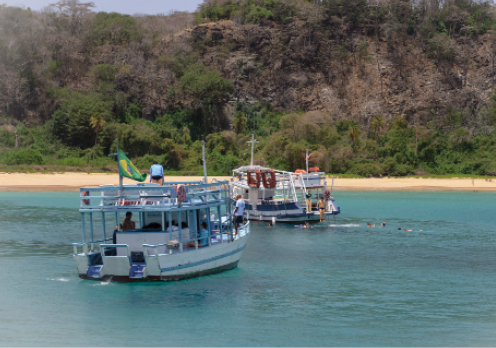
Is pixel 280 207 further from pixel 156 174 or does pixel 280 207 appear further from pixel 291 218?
pixel 156 174

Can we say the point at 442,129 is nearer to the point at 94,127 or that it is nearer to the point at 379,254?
the point at 94,127

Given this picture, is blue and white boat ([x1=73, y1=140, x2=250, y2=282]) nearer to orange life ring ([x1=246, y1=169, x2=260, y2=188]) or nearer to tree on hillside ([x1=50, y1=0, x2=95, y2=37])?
orange life ring ([x1=246, y1=169, x2=260, y2=188])

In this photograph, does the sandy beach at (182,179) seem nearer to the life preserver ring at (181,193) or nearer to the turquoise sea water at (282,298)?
the turquoise sea water at (282,298)

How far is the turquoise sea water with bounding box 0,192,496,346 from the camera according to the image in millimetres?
14820

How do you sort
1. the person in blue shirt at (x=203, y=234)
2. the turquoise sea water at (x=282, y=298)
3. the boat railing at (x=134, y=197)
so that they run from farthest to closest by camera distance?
the person in blue shirt at (x=203, y=234) < the boat railing at (x=134, y=197) < the turquoise sea water at (x=282, y=298)

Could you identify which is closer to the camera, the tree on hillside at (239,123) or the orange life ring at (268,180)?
the orange life ring at (268,180)

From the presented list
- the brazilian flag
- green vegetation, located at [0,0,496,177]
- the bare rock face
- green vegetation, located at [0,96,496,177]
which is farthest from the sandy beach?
the brazilian flag

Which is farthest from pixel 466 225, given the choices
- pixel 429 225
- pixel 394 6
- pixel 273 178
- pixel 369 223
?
pixel 394 6

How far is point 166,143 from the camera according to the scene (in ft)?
246

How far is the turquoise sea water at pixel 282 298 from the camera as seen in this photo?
583 inches

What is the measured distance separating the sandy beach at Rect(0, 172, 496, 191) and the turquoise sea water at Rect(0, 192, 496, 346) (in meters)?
32.3

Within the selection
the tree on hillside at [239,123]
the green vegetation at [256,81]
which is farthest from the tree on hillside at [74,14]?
the tree on hillside at [239,123]

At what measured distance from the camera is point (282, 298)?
18391 mm

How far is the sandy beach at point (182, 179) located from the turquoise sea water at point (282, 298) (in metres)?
32.3
